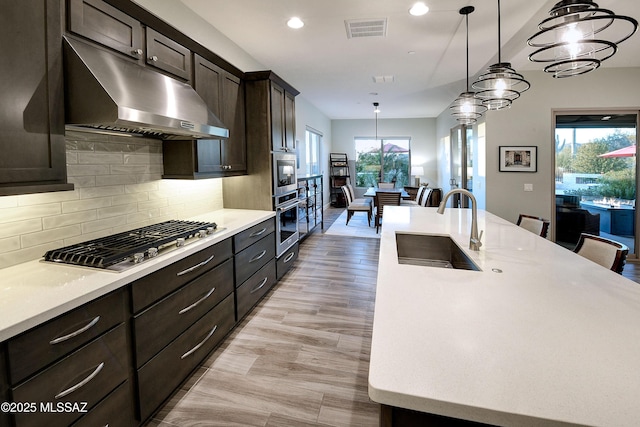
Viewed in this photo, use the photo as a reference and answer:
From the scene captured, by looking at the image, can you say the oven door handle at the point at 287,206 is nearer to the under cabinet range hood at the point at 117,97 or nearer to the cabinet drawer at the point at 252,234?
the cabinet drawer at the point at 252,234

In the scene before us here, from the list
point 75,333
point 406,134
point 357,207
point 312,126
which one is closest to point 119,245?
point 75,333

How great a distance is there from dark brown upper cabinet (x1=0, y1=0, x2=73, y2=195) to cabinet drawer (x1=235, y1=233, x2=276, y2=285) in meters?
1.42

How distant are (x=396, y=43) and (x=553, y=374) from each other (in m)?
4.02

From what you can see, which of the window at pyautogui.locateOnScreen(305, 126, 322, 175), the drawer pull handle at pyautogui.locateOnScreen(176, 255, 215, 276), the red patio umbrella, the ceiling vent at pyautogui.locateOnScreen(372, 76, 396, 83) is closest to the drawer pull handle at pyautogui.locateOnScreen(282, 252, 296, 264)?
the drawer pull handle at pyautogui.locateOnScreen(176, 255, 215, 276)

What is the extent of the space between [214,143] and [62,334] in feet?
6.58

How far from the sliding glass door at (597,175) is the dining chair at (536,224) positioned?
2.37 metres

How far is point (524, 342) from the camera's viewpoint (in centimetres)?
96

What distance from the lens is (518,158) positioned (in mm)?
4680

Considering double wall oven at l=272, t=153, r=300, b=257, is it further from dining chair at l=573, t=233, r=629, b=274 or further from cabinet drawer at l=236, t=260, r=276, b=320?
dining chair at l=573, t=233, r=629, b=274

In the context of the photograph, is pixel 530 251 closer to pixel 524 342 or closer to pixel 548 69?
pixel 548 69

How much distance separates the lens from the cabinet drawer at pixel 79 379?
1.18m

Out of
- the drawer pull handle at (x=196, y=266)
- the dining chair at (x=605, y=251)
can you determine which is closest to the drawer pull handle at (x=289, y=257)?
the drawer pull handle at (x=196, y=266)

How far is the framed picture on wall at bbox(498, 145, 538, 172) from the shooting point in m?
4.65

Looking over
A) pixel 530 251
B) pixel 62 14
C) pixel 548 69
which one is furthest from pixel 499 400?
pixel 62 14
